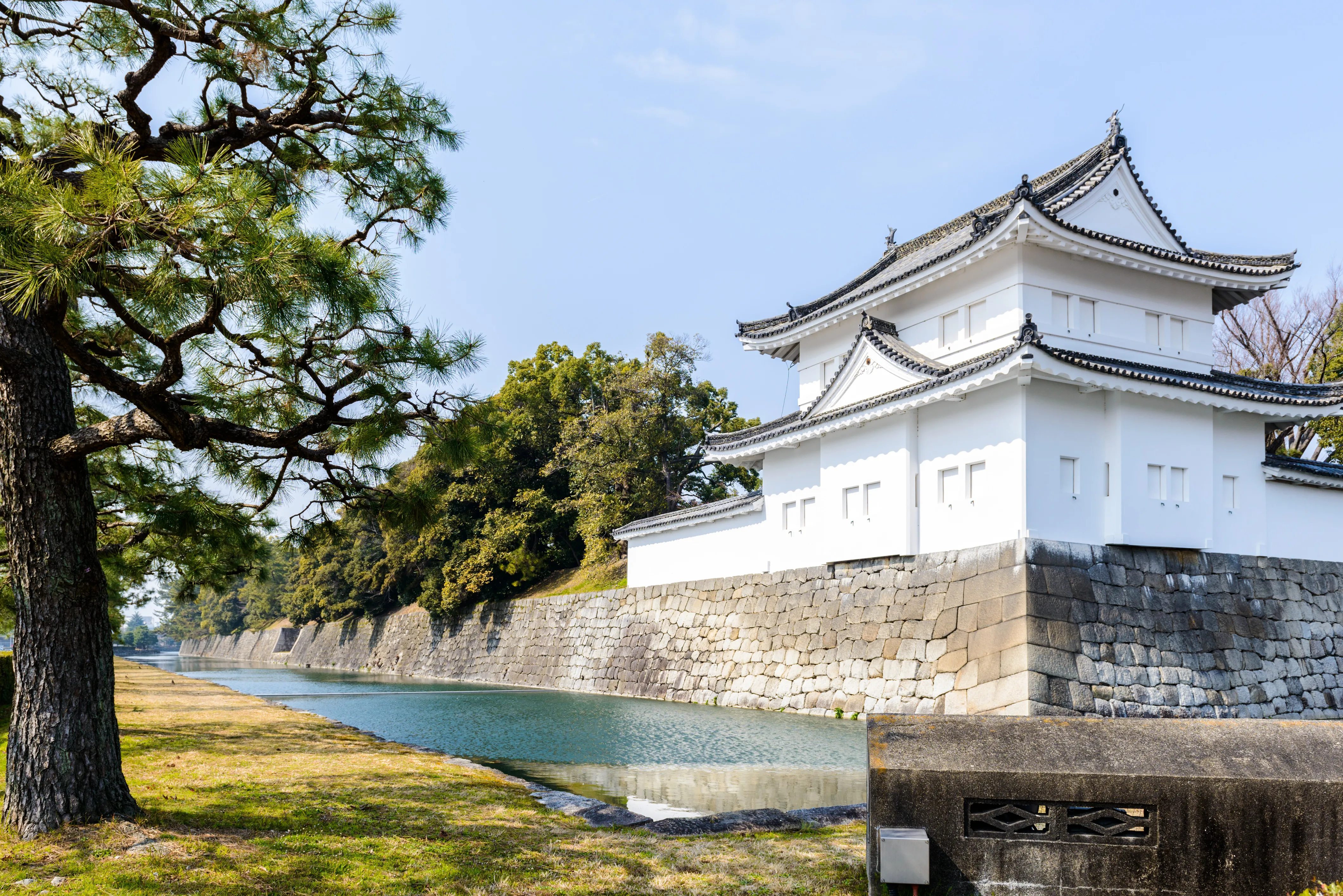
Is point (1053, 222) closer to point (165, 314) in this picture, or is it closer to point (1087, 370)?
point (1087, 370)

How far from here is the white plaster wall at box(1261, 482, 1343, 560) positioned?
529 inches

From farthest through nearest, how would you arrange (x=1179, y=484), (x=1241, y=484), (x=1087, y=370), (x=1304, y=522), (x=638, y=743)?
(x=1304, y=522)
(x=1241, y=484)
(x=1179, y=484)
(x=1087, y=370)
(x=638, y=743)

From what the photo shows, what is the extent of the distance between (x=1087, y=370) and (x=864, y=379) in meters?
3.52

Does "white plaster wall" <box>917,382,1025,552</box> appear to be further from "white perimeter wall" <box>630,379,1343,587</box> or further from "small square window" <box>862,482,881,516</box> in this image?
"small square window" <box>862,482,881,516</box>

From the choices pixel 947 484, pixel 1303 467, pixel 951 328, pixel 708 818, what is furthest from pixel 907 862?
pixel 1303 467

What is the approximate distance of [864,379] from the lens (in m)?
14.2

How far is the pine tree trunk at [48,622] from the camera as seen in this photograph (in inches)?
179

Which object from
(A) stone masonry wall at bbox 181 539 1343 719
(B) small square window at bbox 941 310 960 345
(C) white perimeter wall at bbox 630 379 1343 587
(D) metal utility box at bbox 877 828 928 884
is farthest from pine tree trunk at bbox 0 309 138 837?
(B) small square window at bbox 941 310 960 345

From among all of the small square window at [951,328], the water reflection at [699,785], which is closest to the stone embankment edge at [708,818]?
the water reflection at [699,785]

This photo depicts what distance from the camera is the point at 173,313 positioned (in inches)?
165

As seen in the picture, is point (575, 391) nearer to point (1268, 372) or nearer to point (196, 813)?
point (1268, 372)

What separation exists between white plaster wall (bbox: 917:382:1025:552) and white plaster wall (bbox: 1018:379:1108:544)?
0.67ft

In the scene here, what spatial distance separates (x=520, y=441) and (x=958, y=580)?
18741mm

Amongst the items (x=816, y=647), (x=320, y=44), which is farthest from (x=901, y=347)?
(x=320, y=44)
